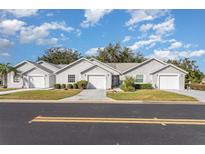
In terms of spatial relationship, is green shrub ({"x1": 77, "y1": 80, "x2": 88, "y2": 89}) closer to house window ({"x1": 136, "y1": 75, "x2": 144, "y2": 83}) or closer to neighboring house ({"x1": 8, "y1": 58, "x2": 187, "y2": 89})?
neighboring house ({"x1": 8, "y1": 58, "x2": 187, "y2": 89})

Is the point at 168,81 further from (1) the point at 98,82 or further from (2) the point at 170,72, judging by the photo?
(1) the point at 98,82

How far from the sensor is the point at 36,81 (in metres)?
35.2

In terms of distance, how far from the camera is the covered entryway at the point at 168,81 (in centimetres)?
3294

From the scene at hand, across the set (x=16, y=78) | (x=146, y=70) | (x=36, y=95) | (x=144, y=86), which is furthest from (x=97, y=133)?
(x=16, y=78)

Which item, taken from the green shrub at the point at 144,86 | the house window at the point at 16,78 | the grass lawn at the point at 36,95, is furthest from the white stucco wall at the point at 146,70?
the house window at the point at 16,78

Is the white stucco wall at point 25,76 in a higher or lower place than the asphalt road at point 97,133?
higher

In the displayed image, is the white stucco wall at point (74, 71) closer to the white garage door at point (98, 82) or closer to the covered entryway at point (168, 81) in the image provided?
the white garage door at point (98, 82)

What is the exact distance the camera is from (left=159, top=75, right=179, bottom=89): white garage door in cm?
3293

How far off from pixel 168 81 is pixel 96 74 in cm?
979
